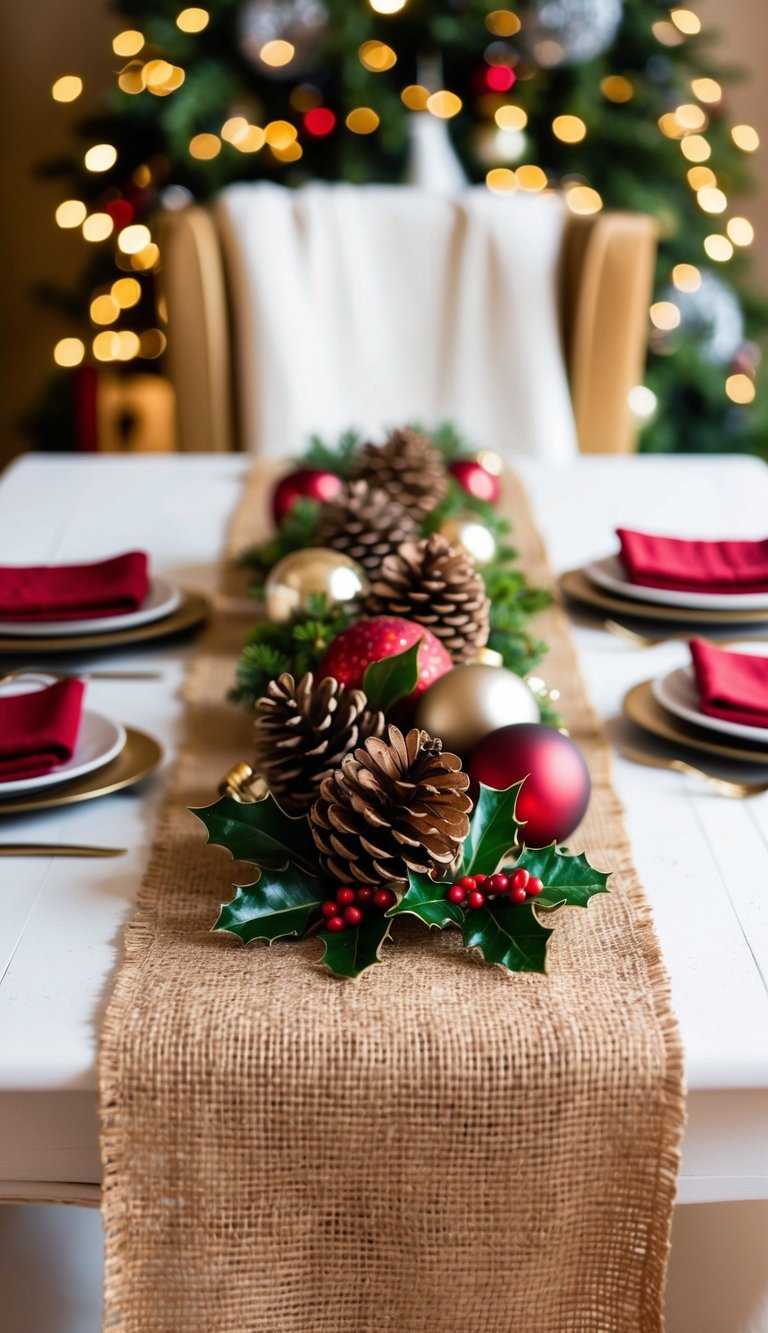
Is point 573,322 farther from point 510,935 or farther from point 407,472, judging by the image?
point 510,935

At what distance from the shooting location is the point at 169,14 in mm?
2812

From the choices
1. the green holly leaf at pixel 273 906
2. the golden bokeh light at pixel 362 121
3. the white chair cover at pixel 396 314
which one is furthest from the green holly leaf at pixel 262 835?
the golden bokeh light at pixel 362 121

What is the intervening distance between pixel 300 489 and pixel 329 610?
0.36 m

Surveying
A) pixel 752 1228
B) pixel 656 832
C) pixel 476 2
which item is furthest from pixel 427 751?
pixel 476 2

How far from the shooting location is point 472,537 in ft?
3.76

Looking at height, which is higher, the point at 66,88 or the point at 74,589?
the point at 66,88

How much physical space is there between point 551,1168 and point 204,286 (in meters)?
1.98

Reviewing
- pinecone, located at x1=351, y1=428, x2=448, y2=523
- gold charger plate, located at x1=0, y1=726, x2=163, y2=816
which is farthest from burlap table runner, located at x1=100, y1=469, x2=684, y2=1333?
pinecone, located at x1=351, y1=428, x2=448, y2=523

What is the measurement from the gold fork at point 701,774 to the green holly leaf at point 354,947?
286 millimetres

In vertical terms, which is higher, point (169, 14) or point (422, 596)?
point (169, 14)

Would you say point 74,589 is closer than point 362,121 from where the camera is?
Yes

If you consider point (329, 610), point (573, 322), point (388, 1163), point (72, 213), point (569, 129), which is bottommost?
point (388, 1163)

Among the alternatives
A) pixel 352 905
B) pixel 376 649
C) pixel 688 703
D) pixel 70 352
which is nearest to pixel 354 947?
pixel 352 905

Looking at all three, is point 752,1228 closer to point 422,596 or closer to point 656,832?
point 656,832
